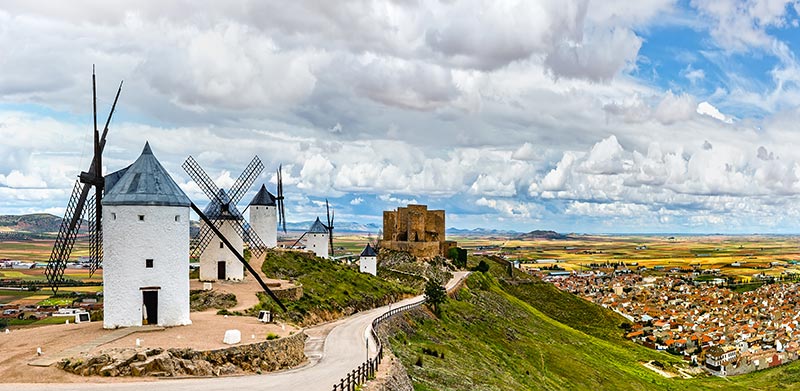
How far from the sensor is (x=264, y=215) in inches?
2616

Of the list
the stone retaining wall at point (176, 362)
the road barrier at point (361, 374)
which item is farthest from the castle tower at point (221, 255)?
the stone retaining wall at point (176, 362)

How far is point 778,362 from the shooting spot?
10400 cm

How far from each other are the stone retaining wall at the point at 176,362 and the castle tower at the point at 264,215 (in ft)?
128

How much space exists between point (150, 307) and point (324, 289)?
80.9ft

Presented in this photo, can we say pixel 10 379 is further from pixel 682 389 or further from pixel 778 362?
pixel 778 362

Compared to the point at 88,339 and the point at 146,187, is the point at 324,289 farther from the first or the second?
the point at 88,339

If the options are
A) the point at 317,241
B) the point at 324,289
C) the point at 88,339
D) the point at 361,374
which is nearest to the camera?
the point at 361,374

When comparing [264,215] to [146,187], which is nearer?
[146,187]

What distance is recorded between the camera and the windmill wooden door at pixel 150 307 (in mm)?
31312

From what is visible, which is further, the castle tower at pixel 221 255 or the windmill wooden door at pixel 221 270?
the windmill wooden door at pixel 221 270

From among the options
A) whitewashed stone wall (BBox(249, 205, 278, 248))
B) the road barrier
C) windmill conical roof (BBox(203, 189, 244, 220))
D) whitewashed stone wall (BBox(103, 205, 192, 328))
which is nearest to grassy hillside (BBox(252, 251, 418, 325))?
whitewashed stone wall (BBox(249, 205, 278, 248))

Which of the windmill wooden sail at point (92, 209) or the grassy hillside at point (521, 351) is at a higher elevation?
the windmill wooden sail at point (92, 209)

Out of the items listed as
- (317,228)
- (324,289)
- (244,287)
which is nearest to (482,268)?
(317,228)

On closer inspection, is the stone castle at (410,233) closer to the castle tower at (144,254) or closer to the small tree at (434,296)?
the small tree at (434,296)
